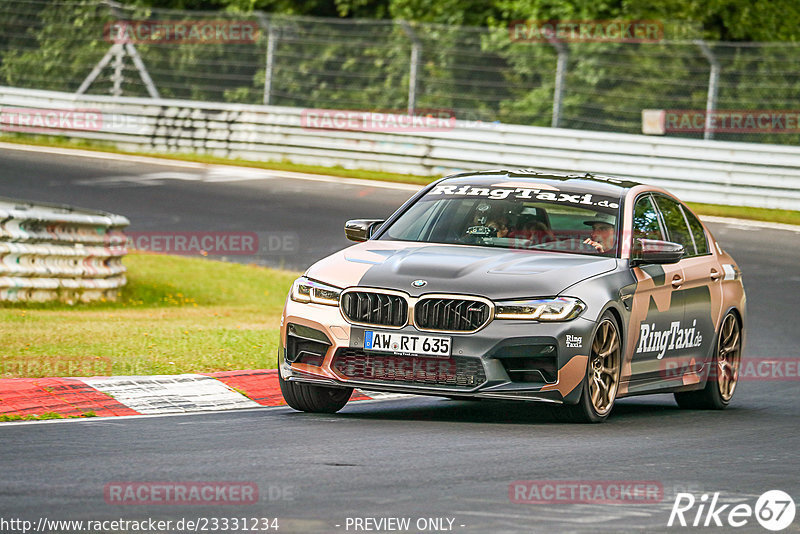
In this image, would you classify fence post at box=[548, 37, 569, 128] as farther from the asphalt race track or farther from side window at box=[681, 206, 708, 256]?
side window at box=[681, 206, 708, 256]

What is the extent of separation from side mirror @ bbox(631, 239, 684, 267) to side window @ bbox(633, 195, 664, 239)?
0.91ft

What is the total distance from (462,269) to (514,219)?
1.19 metres

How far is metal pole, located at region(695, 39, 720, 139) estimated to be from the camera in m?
24.8

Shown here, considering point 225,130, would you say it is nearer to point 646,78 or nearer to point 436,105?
point 436,105

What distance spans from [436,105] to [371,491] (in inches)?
856

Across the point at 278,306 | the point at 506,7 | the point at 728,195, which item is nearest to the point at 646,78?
the point at 728,195

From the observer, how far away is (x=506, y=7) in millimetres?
33531

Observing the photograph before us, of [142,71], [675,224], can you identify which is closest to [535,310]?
[675,224]

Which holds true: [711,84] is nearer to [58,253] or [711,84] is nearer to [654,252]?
[58,253]

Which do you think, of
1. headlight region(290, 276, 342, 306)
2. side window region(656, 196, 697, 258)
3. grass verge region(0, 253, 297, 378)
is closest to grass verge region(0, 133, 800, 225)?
grass verge region(0, 253, 297, 378)

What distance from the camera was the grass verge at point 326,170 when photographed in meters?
23.9

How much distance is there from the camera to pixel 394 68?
28.6m

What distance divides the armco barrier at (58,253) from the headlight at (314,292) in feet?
20.8

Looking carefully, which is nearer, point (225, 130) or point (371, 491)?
point (371, 491)
